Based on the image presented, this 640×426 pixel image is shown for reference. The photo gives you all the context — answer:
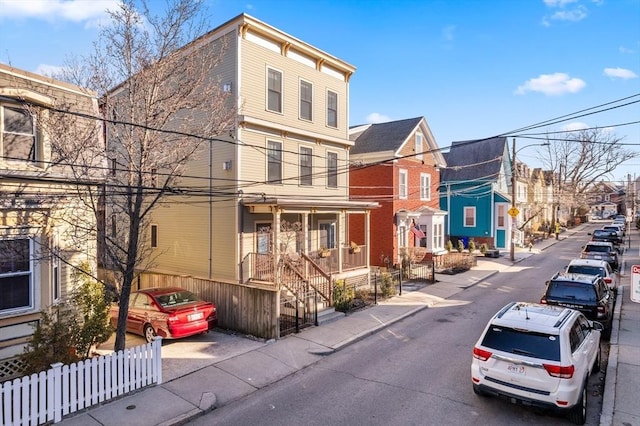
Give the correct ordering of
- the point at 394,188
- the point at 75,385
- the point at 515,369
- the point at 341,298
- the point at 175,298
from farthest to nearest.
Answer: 1. the point at 394,188
2. the point at 341,298
3. the point at 175,298
4. the point at 75,385
5. the point at 515,369

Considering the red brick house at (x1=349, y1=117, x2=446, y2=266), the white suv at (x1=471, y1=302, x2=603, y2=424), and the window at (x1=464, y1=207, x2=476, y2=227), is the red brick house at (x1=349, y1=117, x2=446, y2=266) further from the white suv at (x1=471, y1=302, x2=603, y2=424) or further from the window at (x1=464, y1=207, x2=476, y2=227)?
the white suv at (x1=471, y1=302, x2=603, y2=424)

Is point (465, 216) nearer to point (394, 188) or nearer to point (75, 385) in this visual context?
point (394, 188)

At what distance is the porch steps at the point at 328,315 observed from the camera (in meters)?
14.7

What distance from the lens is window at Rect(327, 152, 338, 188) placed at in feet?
69.6

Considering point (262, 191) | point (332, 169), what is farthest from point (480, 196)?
point (262, 191)

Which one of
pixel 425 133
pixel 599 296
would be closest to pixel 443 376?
pixel 599 296

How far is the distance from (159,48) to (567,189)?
63.9 metres

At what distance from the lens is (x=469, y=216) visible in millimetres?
39625

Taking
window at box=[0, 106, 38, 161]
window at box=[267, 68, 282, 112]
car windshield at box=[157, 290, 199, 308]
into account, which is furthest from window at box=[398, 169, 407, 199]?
window at box=[0, 106, 38, 161]

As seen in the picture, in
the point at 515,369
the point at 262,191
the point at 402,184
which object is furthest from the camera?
the point at 402,184

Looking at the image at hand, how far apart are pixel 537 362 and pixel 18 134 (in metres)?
12.6

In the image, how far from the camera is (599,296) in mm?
12570

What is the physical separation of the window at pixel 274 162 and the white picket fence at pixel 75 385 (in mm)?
Answer: 9822

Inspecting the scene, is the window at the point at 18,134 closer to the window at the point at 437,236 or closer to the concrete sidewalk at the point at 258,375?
the concrete sidewalk at the point at 258,375
